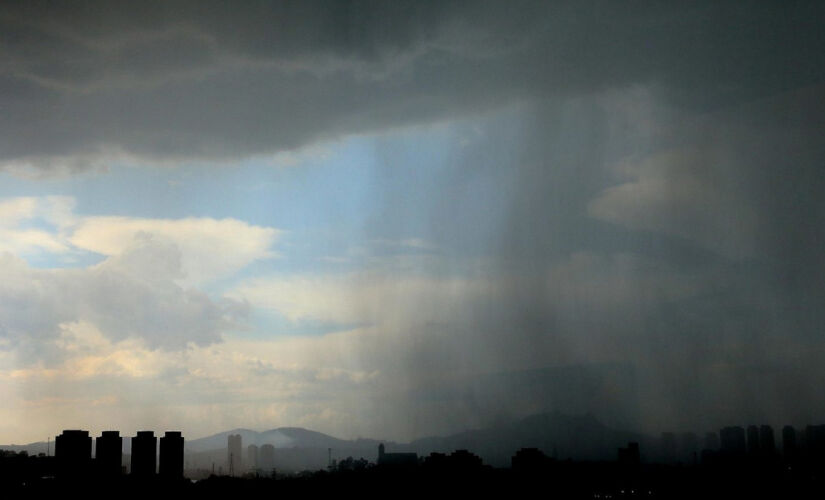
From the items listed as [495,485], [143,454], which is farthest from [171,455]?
[495,485]

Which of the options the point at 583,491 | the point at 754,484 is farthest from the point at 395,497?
the point at 754,484

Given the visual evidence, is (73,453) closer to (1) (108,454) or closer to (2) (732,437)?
(1) (108,454)

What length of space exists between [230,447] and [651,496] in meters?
73.0

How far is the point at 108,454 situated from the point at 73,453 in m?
2.91

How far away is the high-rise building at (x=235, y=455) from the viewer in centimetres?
11563

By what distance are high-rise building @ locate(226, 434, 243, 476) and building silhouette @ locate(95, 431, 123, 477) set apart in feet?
138

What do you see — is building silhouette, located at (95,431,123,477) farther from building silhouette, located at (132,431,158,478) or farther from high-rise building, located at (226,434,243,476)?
high-rise building, located at (226,434,243,476)

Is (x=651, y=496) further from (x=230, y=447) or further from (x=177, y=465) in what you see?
(x=230, y=447)

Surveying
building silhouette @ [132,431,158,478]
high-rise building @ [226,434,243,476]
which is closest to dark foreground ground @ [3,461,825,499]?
building silhouette @ [132,431,158,478]

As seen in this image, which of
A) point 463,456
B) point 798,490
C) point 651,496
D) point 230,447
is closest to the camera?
point 798,490

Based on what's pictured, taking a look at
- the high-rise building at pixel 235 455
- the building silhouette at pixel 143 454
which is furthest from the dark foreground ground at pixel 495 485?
the high-rise building at pixel 235 455

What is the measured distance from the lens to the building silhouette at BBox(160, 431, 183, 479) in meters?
70.4

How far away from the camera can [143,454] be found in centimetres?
6869

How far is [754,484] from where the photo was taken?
2537 inches
